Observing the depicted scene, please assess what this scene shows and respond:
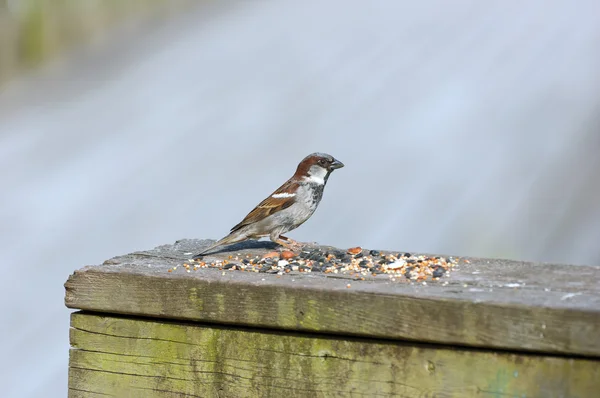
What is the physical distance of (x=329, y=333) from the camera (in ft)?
6.83

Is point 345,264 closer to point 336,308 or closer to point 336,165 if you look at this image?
point 336,308

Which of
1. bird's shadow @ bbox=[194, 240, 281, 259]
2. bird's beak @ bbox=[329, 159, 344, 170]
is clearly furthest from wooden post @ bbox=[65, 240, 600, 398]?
bird's beak @ bbox=[329, 159, 344, 170]

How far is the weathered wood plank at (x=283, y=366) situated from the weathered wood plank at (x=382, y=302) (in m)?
0.04

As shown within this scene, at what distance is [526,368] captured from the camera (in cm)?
192

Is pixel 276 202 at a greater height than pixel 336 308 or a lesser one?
greater

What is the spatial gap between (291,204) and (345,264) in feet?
2.79

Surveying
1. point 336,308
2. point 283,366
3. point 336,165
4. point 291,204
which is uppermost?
point 336,165

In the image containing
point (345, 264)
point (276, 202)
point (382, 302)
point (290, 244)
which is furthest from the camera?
point (276, 202)

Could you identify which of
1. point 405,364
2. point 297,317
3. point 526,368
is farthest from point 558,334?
point 297,317

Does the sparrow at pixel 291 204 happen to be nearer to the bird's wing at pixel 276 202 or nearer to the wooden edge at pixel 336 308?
the bird's wing at pixel 276 202

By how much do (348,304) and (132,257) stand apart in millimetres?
830

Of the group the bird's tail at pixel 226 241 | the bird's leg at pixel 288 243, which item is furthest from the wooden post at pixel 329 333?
the bird's leg at pixel 288 243

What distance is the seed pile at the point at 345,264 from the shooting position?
7.89 ft

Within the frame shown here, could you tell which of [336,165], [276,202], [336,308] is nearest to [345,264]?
[336,308]
